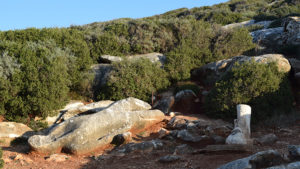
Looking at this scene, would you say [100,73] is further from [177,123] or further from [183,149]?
[183,149]

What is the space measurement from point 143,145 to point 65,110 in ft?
17.3

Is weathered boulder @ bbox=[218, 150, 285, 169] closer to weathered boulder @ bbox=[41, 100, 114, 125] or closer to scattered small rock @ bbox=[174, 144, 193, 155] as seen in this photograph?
scattered small rock @ bbox=[174, 144, 193, 155]

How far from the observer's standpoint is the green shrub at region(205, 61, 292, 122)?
33.4 ft

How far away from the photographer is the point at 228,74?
11422 millimetres

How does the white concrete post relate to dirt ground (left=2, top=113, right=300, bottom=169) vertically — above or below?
above

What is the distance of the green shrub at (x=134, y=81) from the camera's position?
524 inches

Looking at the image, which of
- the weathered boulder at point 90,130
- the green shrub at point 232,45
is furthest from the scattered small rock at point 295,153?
the green shrub at point 232,45

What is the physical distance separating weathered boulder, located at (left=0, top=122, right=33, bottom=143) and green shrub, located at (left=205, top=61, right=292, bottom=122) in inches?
292

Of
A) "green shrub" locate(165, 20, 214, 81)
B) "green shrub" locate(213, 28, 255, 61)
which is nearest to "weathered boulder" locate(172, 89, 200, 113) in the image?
"green shrub" locate(165, 20, 214, 81)

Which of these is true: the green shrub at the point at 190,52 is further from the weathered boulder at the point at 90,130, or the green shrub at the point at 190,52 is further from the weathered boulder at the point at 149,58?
the weathered boulder at the point at 90,130

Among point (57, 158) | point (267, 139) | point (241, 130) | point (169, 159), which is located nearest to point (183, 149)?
point (169, 159)

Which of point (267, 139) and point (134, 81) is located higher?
point (134, 81)

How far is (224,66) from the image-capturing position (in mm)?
13977

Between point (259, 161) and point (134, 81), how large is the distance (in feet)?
30.4
